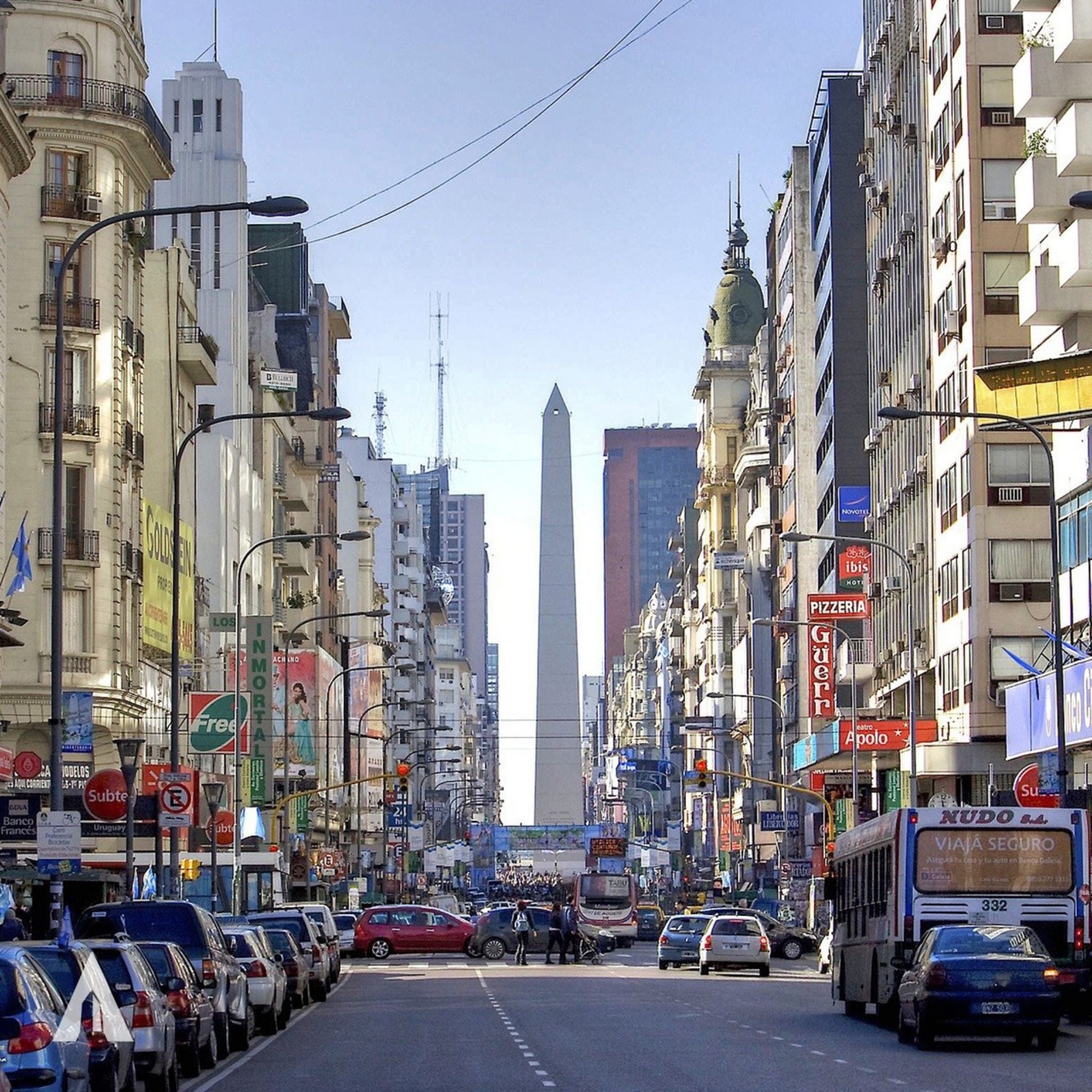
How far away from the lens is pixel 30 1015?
50.2 ft

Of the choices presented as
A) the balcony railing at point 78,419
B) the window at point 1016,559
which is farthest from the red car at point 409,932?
the window at point 1016,559

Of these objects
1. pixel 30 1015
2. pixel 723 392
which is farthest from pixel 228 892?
pixel 723 392

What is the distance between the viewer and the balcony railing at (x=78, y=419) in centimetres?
6219

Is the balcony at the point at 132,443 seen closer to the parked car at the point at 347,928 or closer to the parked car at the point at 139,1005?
the parked car at the point at 347,928

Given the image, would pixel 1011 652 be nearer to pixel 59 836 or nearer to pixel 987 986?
pixel 987 986

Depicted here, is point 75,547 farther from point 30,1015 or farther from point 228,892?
point 30,1015

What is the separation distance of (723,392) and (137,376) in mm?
96560

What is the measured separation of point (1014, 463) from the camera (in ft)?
206

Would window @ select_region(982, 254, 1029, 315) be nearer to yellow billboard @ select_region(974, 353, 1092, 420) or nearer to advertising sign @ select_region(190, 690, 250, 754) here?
yellow billboard @ select_region(974, 353, 1092, 420)

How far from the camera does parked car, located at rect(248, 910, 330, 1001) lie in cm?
4222

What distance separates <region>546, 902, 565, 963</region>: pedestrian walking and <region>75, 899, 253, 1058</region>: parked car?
1417 inches

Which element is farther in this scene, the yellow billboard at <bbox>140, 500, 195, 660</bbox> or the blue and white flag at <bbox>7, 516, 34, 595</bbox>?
the yellow billboard at <bbox>140, 500, 195, 660</bbox>

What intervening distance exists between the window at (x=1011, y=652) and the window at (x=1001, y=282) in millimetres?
8745

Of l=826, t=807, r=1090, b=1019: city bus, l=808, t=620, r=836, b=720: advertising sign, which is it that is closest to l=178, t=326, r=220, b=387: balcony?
l=808, t=620, r=836, b=720: advertising sign
